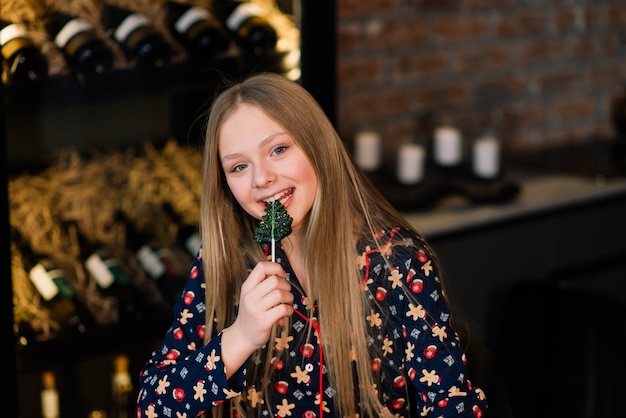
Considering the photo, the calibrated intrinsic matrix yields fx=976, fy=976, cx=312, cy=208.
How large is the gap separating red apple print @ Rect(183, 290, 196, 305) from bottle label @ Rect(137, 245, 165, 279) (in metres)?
0.64

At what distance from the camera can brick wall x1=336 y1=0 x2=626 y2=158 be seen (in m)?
2.85

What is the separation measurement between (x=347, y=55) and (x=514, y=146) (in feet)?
2.55

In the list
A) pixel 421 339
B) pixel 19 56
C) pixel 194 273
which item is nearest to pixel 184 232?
pixel 19 56

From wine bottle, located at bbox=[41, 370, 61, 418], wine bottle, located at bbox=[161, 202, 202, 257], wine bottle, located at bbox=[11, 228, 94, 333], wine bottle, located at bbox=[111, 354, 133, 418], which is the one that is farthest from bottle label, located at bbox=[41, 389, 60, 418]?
wine bottle, located at bbox=[161, 202, 202, 257]

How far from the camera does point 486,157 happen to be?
2732 mm

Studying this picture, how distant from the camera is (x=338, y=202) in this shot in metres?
1.45

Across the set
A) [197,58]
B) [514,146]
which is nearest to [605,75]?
[514,146]

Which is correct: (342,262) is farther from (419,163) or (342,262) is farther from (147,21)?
(419,163)

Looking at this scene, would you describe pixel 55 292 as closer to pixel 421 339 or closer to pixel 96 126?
pixel 96 126

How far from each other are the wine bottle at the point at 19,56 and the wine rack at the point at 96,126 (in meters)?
0.02

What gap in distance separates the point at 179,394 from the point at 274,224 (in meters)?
0.28

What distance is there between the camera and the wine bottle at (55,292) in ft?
6.53

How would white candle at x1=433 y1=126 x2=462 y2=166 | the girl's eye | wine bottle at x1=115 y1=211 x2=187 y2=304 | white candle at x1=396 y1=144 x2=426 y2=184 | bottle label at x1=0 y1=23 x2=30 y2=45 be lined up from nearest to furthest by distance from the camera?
1. the girl's eye
2. bottle label at x1=0 y1=23 x2=30 y2=45
3. wine bottle at x1=115 y1=211 x2=187 y2=304
4. white candle at x1=396 y1=144 x2=426 y2=184
5. white candle at x1=433 y1=126 x2=462 y2=166

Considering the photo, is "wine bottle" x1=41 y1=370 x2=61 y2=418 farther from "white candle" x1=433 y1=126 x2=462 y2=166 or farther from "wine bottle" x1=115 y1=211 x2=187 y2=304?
"white candle" x1=433 y1=126 x2=462 y2=166
